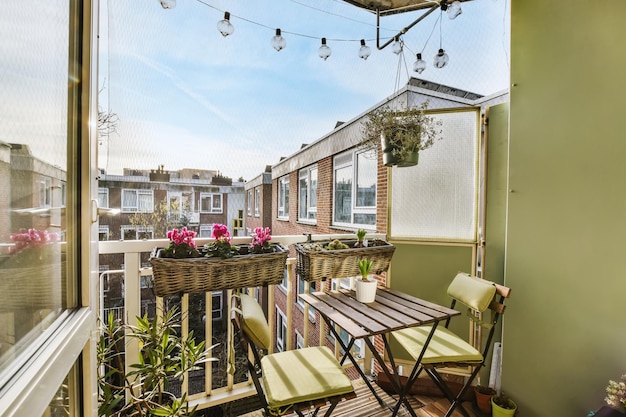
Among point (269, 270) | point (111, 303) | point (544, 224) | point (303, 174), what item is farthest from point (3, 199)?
point (303, 174)

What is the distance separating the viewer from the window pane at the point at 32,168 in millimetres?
616

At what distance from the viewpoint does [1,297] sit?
60 cm

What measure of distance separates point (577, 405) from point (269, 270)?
7.10ft

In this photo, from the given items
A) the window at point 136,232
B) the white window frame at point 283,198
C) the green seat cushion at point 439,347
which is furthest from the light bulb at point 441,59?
the white window frame at point 283,198

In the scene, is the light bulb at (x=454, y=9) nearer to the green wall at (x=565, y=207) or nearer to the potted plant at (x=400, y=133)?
the green wall at (x=565, y=207)

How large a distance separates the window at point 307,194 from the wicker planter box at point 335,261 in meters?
3.98

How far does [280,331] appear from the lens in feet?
22.4

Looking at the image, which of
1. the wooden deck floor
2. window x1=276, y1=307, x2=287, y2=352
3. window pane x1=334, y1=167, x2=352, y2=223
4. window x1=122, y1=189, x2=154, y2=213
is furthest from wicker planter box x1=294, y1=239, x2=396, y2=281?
window x1=276, y1=307, x2=287, y2=352

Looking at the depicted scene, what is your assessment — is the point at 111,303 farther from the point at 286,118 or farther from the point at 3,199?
the point at 286,118

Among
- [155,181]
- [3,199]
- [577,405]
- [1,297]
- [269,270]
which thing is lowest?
[577,405]

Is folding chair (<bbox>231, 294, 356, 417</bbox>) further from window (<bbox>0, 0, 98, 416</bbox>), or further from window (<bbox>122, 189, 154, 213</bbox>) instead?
window (<bbox>122, 189, 154, 213</bbox>)

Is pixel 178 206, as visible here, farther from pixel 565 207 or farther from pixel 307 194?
pixel 307 194

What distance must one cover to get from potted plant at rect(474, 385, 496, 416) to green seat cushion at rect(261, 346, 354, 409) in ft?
4.40

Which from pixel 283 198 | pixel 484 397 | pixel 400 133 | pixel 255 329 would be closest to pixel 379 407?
pixel 484 397
